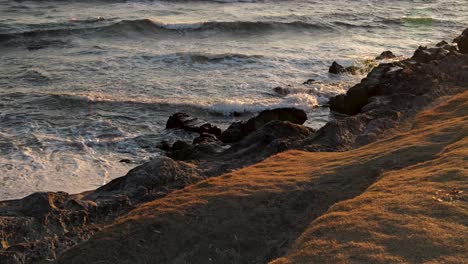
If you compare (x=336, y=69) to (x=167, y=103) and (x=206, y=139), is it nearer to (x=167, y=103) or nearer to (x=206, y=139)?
(x=167, y=103)

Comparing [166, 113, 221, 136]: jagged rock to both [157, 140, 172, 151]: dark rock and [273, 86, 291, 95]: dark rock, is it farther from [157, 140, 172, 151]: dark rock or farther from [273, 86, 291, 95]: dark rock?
[273, 86, 291, 95]: dark rock

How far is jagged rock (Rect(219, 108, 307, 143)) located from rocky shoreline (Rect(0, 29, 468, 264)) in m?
0.02

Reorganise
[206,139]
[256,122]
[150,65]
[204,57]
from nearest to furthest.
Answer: [206,139] → [256,122] → [150,65] → [204,57]

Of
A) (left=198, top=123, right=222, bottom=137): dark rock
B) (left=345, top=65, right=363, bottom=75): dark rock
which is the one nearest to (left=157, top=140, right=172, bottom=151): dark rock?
(left=198, top=123, right=222, bottom=137): dark rock

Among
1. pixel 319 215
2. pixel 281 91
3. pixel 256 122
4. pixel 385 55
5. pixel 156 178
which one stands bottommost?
pixel 281 91

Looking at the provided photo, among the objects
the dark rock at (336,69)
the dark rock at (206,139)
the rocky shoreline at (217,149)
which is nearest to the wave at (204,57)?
the dark rock at (336,69)

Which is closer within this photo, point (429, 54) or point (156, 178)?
point (156, 178)

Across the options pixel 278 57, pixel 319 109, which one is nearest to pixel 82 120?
pixel 319 109

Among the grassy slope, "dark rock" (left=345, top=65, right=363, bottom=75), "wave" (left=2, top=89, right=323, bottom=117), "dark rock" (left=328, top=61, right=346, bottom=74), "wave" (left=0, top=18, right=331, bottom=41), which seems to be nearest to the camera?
the grassy slope

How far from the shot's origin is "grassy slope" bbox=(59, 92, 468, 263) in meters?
5.54

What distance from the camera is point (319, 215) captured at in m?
7.22

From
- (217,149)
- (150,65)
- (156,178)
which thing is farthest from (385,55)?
(156,178)

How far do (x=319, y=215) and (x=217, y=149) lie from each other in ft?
14.9

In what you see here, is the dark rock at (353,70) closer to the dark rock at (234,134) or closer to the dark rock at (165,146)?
the dark rock at (234,134)
